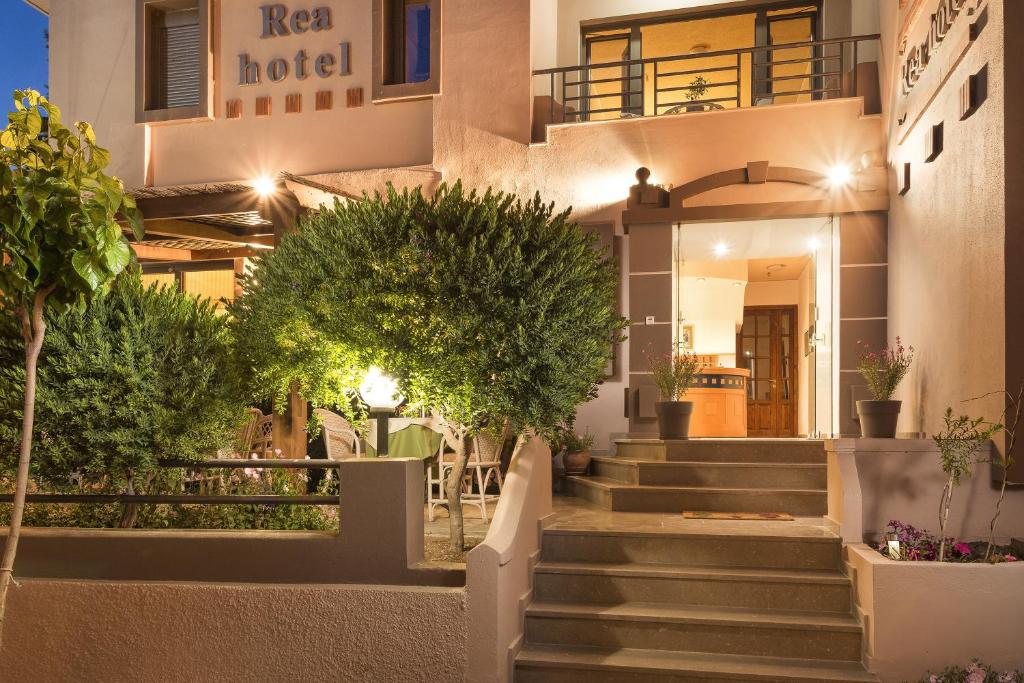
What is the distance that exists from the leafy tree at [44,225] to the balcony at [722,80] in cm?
657

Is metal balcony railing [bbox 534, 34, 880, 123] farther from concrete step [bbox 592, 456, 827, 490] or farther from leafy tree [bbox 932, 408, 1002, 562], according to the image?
leafy tree [bbox 932, 408, 1002, 562]

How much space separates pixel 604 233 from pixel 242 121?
197 inches

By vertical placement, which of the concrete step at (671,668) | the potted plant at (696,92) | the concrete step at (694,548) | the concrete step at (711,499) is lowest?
the concrete step at (671,668)

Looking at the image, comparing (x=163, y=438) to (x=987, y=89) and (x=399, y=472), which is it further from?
(x=987, y=89)

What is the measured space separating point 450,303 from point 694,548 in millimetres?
2479

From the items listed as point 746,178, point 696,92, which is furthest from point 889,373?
point 696,92

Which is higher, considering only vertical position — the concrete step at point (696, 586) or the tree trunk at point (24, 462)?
the tree trunk at point (24, 462)

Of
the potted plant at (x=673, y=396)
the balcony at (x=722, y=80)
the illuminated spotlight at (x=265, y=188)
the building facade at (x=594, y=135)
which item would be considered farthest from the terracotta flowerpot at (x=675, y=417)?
the illuminated spotlight at (x=265, y=188)

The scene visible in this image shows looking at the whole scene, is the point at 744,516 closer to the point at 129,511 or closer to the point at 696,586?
the point at 696,586

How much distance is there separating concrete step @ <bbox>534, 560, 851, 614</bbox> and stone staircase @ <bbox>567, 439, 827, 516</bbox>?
55.5 inches

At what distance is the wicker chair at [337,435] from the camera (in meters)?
7.91

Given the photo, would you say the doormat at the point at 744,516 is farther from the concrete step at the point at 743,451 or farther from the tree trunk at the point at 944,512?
the tree trunk at the point at 944,512

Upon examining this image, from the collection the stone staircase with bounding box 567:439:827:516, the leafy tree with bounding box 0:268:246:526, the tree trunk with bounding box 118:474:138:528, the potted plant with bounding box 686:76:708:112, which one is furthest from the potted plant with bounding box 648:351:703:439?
the tree trunk with bounding box 118:474:138:528

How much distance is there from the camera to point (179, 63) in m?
11.6
